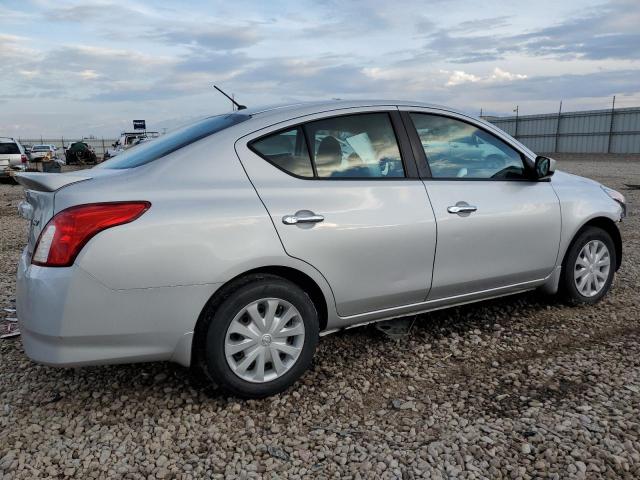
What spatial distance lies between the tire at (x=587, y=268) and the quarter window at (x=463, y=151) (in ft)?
2.67

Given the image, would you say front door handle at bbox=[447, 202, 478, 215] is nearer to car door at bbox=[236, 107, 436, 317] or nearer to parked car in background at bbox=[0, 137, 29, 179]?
car door at bbox=[236, 107, 436, 317]

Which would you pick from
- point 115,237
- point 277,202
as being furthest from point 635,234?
point 115,237

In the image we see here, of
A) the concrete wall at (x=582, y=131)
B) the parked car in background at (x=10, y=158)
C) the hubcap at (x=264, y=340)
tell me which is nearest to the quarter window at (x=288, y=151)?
the hubcap at (x=264, y=340)

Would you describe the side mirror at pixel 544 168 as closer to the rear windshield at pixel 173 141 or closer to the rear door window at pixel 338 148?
the rear door window at pixel 338 148

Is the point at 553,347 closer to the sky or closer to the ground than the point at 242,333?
closer to the ground

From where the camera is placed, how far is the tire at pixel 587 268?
168 inches

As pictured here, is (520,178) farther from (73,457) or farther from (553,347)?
(73,457)

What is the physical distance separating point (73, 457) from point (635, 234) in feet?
24.6

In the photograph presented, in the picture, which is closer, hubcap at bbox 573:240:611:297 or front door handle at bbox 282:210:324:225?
front door handle at bbox 282:210:324:225

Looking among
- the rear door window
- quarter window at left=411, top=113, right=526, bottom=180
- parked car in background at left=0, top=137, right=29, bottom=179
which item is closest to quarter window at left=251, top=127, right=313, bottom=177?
the rear door window

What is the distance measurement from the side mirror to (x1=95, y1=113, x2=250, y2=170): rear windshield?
211 centimetres

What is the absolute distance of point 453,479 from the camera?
2.36 m

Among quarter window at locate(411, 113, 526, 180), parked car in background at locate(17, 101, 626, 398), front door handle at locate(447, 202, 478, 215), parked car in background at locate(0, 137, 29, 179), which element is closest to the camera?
parked car in background at locate(17, 101, 626, 398)

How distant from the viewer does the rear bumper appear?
8.42ft
